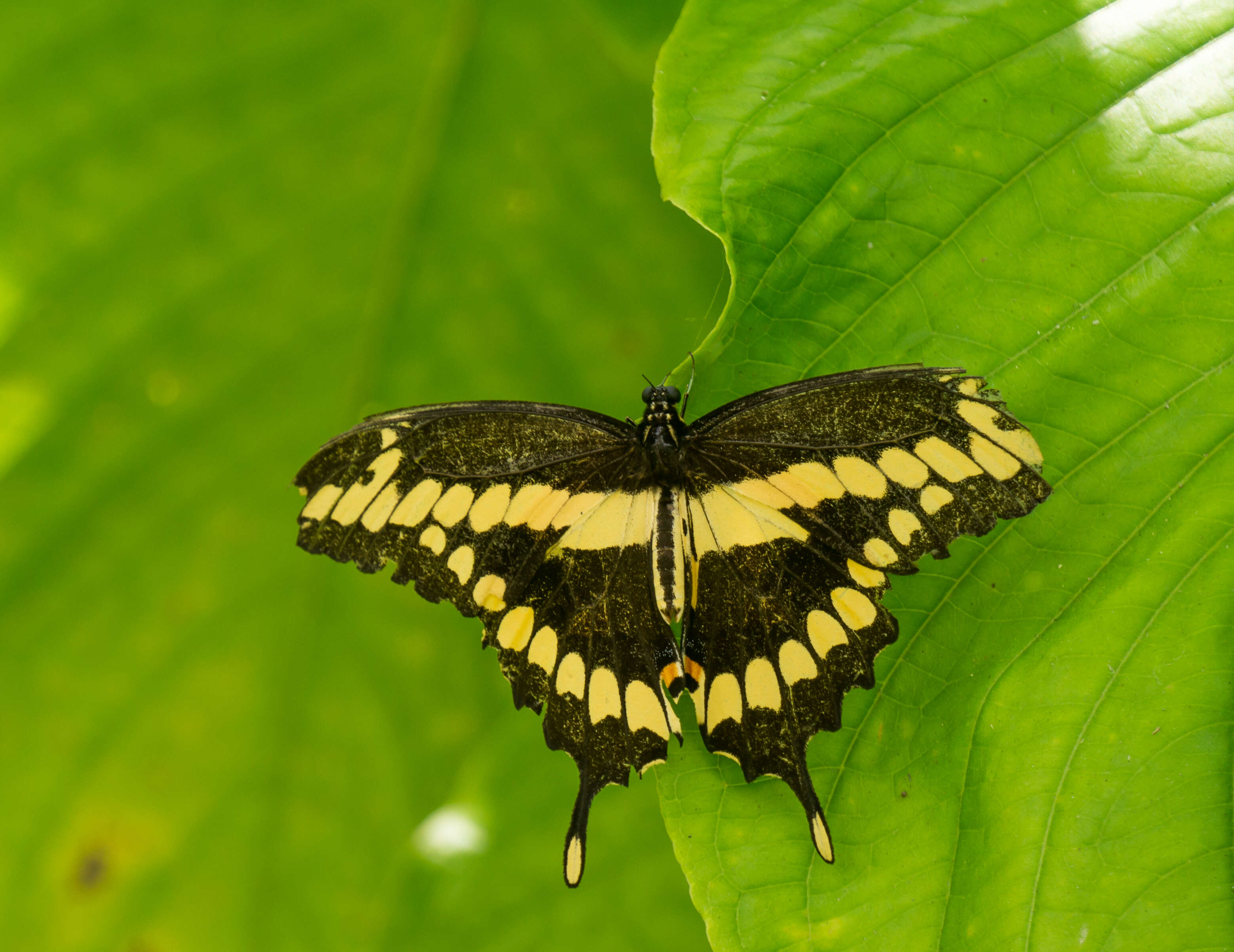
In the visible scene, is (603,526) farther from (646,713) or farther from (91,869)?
(91,869)

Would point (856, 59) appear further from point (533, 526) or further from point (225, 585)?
point (225, 585)

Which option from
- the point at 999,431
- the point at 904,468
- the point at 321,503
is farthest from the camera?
the point at 321,503

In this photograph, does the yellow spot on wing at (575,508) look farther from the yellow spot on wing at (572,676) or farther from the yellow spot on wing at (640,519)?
the yellow spot on wing at (572,676)

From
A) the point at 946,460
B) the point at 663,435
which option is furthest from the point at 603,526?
the point at 946,460

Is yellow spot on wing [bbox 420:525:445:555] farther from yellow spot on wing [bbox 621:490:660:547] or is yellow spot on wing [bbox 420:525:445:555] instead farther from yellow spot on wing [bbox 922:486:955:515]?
yellow spot on wing [bbox 922:486:955:515]

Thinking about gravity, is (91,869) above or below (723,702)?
below

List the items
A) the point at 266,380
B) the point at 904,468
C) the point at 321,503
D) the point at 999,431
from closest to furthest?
the point at 999,431
the point at 904,468
the point at 321,503
the point at 266,380

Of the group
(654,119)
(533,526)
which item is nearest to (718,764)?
(533,526)
